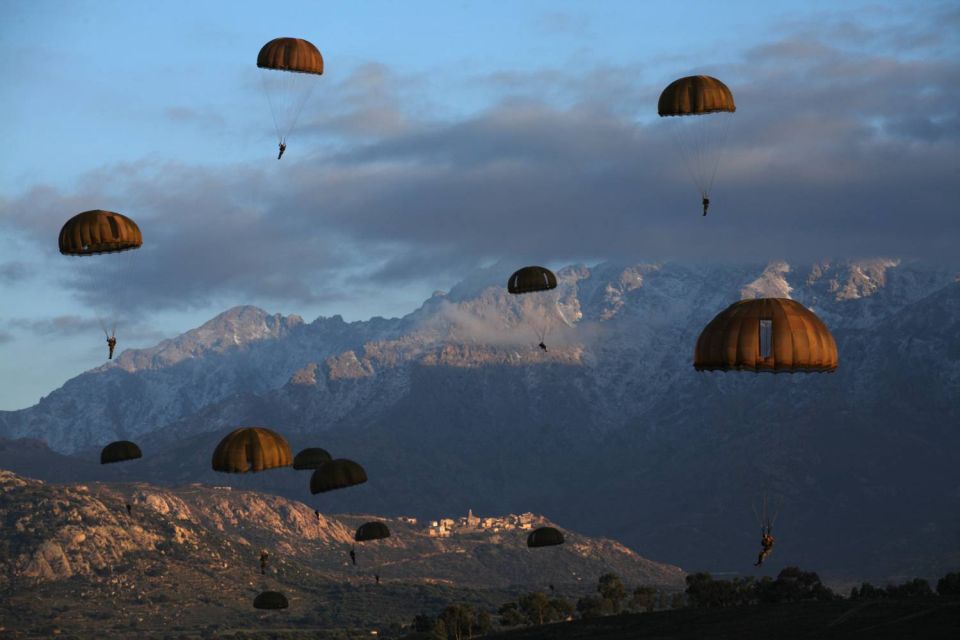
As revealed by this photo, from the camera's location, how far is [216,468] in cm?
13825

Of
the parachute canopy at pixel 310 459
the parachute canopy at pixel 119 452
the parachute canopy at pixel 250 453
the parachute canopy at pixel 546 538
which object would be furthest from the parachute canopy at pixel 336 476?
the parachute canopy at pixel 546 538

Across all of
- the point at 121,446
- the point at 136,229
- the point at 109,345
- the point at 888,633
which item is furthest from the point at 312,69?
the point at 888,633

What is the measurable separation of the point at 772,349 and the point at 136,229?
56.1 m

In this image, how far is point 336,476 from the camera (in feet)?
473

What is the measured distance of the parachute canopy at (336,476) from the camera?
5640 inches

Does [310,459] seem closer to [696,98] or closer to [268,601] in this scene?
[268,601]

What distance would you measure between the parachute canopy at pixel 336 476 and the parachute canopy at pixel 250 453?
4223 mm

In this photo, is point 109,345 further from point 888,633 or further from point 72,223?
point 888,633

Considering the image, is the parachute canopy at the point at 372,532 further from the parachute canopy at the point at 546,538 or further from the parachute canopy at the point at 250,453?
the parachute canopy at the point at 250,453

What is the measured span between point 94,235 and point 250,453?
21386 mm

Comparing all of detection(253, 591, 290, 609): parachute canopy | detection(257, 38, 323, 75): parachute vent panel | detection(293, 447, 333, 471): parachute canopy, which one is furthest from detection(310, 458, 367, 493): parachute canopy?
detection(253, 591, 290, 609): parachute canopy

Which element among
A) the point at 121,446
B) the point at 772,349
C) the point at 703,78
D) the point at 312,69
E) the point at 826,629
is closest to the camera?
the point at 772,349

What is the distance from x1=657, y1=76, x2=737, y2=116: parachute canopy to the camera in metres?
134

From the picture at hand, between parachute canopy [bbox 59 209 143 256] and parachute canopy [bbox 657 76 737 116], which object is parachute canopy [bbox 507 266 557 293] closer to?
parachute canopy [bbox 657 76 737 116]
